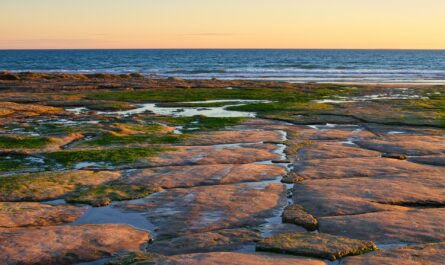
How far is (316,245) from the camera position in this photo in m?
6.79

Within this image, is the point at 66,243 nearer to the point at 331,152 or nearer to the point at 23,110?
the point at 331,152

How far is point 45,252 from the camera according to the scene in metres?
6.65

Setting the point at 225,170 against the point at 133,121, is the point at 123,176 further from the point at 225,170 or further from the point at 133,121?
the point at 133,121

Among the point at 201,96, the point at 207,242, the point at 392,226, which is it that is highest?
the point at 392,226

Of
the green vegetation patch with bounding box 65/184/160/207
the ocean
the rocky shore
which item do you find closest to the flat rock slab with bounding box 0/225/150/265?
the rocky shore

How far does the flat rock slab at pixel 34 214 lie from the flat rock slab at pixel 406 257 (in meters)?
4.06

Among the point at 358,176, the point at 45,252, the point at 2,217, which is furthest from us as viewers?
the point at 358,176

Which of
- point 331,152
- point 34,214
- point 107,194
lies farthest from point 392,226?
point 331,152

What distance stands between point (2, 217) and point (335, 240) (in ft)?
15.1

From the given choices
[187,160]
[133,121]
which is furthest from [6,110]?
[187,160]

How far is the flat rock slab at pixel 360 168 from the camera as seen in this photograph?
10.8 metres

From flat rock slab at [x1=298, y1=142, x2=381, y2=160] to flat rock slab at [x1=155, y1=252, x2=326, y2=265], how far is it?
6.27 m

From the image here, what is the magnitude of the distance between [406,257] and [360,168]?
16.6 ft

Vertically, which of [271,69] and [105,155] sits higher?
[105,155]
